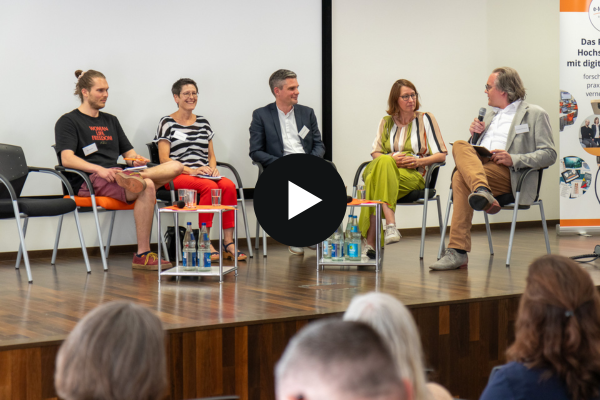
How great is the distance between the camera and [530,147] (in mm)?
4223

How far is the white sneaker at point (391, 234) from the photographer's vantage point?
422cm

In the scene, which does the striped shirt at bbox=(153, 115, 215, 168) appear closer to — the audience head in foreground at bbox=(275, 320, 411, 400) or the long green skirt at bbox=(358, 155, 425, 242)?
the long green skirt at bbox=(358, 155, 425, 242)

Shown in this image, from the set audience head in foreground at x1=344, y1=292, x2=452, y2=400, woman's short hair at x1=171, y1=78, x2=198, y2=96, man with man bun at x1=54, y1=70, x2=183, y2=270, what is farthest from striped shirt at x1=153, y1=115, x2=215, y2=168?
audience head in foreground at x1=344, y1=292, x2=452, y2=400

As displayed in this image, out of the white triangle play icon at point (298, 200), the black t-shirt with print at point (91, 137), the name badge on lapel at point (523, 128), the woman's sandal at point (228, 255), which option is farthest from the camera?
the woman's sandal at point (228, 255)

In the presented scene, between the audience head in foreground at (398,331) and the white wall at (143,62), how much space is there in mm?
4321

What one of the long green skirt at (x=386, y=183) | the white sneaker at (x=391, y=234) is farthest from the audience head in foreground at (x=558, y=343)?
the long green skirt at (x=386, y=183)

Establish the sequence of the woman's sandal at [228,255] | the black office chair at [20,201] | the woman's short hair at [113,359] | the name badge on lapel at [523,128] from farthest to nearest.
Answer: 1. the woman's sandal at [228,255]
2. the name badge on lapel at [523,128]
3. the black office chair at [20,201]
4. the woman's short hair at [113,359]

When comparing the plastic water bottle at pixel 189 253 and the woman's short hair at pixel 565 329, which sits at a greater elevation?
the woman's short hair at pixel 565 329

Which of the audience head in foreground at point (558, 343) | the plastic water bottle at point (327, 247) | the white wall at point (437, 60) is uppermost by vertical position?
the white wall at point (437, 60)

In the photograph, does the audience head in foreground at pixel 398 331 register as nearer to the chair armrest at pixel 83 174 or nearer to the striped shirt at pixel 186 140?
the chair armrest at pixel 83 174

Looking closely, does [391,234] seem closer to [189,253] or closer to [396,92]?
[396,92]

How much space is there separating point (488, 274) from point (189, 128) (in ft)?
7.99
